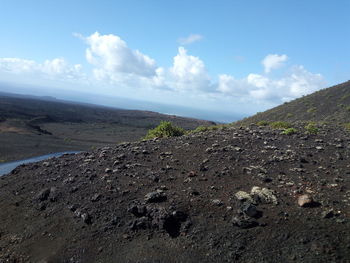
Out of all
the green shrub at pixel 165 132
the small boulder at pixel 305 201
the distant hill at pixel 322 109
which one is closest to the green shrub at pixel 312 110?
the distant hill at pixel 322 109

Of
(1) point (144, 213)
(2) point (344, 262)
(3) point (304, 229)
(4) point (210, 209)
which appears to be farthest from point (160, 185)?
(2) point (344, 262)

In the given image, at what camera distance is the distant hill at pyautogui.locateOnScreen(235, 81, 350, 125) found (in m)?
27.1

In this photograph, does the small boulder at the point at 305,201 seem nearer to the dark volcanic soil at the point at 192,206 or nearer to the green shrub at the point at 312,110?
the dark volcanic soil at the point at 192,206

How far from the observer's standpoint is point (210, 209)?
7.66 metres

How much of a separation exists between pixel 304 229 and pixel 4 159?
95.3ft

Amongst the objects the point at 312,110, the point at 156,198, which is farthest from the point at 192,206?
the point at 312,110

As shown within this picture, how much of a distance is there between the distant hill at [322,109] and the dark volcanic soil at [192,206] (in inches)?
642

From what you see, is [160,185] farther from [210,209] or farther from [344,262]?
[344,262]

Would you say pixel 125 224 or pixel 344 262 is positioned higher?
pixel 344 262

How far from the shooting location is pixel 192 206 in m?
7.89

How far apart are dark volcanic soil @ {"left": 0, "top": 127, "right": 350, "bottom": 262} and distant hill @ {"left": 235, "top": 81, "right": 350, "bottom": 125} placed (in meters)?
16.3

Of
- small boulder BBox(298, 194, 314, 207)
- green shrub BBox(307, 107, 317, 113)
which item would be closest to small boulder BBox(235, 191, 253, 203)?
small boulder BBox(298, 194, 314, 207)

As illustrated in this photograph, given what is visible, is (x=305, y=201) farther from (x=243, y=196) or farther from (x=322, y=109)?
(x=322, y=109)

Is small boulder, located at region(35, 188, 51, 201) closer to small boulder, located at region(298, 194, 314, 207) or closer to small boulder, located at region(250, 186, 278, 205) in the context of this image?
small boulder, located at region(250, 186, 278, 205)
